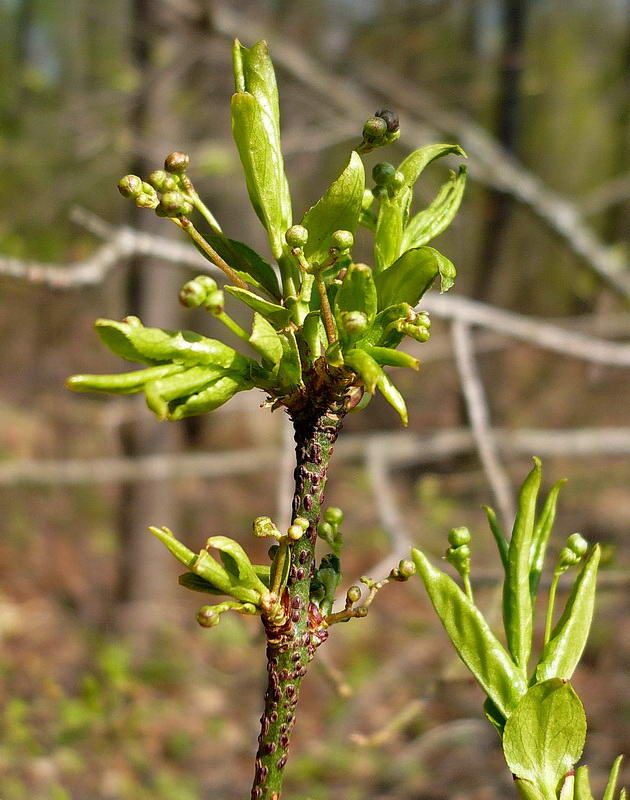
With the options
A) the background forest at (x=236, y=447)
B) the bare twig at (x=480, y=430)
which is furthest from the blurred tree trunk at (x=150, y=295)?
the bare twig at (x=480, y=430)

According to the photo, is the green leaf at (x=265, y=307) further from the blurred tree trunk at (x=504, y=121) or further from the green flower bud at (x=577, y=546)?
the blurred tree trunk at (x=504, y=121)

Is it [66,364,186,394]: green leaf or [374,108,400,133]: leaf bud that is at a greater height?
[374,108,400,133]: leaf bud

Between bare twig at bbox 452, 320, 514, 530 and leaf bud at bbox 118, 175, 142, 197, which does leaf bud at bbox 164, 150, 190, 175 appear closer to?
leaf bud at bbox 118, 175, 142, 197

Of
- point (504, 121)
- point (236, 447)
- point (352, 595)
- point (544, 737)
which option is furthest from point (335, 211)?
point (236, 447)

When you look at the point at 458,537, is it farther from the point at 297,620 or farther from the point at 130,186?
the point at 130,186

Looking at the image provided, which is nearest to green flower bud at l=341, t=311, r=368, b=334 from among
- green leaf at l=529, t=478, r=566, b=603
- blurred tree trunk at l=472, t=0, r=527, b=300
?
Result: green leaf at l=529, t=478, r=566, b=603

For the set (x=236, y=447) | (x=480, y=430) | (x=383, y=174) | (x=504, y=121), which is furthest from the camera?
(x=236, y=447)

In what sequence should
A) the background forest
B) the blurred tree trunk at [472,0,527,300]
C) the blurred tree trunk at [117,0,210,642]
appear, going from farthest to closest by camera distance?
the blurred tree trunk at [472,0,527,300] < the blurred tree trunk at [117,0,210,642] < the background forest
